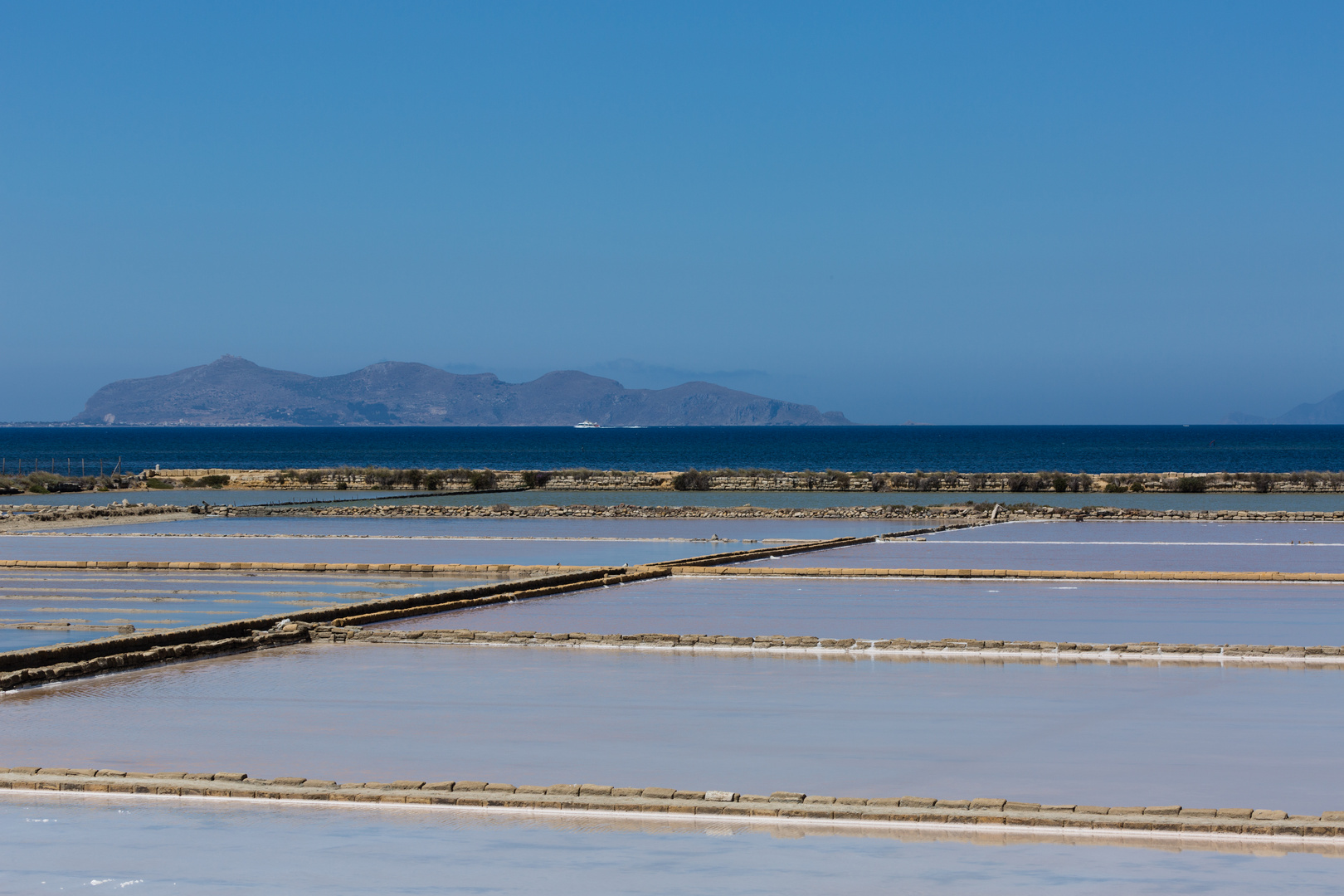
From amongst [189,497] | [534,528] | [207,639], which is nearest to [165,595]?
[207,639]

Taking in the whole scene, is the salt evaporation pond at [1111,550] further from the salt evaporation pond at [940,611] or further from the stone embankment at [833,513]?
the salt evaporation pond at [940,611]

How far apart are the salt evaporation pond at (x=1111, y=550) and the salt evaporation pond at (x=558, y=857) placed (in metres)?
10.5

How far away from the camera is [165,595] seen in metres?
13.3

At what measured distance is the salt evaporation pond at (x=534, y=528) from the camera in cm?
2156

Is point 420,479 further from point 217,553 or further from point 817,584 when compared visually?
point 817,584

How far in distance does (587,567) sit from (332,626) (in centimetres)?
536

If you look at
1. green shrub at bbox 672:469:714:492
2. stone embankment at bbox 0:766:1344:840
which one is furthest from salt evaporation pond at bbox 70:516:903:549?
stone embankment at bbox 0:766:1344:840

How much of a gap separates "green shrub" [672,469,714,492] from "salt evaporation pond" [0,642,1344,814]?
27.9m

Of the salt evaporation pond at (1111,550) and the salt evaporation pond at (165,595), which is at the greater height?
the salt evaporation pond at (1111,550)

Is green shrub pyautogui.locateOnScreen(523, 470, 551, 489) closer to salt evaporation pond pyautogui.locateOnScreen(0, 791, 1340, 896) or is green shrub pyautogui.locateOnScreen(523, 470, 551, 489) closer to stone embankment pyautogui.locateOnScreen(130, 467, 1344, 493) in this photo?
stone embankment pyautogui.locateOnScreen(130, 467, 1344, 493)

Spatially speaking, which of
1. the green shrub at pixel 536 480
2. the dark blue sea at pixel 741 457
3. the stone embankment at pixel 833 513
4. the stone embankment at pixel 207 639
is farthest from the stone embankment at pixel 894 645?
the dark blue sea at pixel 741 457

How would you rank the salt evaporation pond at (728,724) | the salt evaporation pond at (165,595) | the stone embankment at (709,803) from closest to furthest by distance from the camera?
the stone embankment at (709,803), the salt evaporation pond at (728,724), the salt evaporation pond at (165,595)

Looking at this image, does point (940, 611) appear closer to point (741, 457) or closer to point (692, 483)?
point (692, 483)

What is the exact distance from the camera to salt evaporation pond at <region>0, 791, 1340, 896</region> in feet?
14.9
